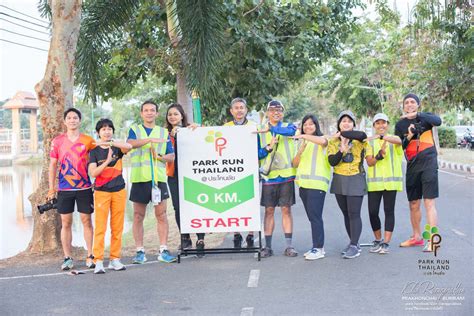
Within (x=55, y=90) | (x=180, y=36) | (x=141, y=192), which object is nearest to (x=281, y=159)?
(x=141, y=192)

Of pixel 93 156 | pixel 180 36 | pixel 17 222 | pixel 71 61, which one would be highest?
pixel 180 36

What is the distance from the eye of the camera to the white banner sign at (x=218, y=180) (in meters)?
7.86

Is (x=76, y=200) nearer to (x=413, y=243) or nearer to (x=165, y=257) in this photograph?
(x=165, y=257)

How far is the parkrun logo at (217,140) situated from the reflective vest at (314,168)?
968 mm

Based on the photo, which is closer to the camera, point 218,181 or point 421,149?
point 218,181

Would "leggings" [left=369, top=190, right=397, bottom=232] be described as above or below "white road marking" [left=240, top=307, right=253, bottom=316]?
above

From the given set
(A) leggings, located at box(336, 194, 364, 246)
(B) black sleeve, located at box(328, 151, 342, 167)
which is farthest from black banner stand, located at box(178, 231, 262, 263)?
(B) black sleeve, located at box(328, 151, 342, 167)

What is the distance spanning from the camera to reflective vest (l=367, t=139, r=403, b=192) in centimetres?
810

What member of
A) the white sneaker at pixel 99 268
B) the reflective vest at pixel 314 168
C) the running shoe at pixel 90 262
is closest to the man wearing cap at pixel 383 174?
the reflective vest at pixel 314 168

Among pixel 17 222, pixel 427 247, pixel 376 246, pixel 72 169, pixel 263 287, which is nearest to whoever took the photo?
pixel 263 287

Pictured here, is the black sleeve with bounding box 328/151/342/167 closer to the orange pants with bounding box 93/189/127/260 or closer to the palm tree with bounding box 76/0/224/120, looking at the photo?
the palm tree with bounding box 76/0/224/120

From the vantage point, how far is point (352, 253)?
7.75m

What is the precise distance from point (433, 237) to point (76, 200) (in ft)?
14.3

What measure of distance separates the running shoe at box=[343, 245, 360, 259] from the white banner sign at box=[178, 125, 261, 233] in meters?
1.09
